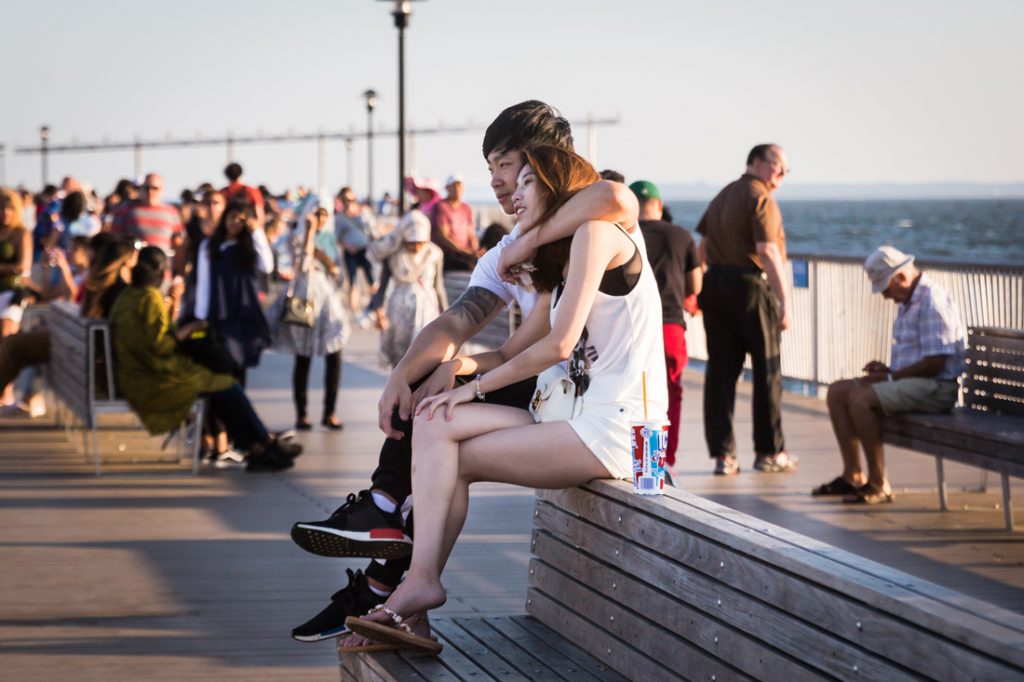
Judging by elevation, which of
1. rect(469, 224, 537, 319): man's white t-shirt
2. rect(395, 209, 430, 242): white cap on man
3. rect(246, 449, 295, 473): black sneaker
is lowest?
rect(246, 449, 295, 473): black sneaker

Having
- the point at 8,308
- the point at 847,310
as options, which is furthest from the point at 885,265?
the point at 8,308

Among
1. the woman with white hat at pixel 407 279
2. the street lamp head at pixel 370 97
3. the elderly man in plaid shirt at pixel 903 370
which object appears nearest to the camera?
the elderly man in plaid shirt at pixel 903 370

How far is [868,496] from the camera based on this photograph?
941 cm

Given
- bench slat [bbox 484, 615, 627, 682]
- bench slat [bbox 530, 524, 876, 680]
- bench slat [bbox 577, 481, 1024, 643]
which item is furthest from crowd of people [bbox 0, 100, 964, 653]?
bench slat [bbox 577, 481, 1024, 643]

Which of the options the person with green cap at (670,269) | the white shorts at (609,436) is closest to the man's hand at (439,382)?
the white shorts at (609,436)

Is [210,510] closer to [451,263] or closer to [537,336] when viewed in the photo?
[537,336]

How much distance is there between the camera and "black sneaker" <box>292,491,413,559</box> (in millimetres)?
5133

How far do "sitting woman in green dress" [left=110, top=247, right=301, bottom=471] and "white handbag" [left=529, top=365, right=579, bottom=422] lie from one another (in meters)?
5.87

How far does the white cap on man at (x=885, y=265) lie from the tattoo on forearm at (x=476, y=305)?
4123mm

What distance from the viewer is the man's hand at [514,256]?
509cm

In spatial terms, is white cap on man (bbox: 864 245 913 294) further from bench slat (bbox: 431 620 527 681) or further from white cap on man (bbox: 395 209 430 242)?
bench slat (bbox: 431 620 527 681)

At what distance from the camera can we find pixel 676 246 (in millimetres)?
9672

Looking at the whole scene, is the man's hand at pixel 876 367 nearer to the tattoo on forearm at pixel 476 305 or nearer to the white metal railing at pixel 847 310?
the white metal railing at pixel 847 310

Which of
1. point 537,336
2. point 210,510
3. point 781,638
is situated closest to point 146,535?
point 210,510
